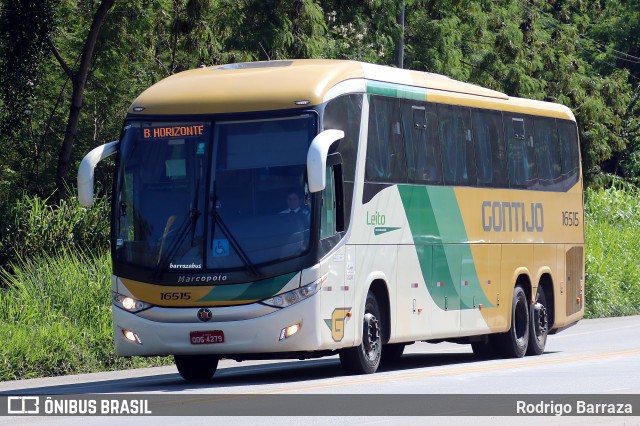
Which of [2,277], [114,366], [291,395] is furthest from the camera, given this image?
[2,277]

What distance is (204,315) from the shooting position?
15055 millimetres

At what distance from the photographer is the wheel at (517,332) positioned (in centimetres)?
2069

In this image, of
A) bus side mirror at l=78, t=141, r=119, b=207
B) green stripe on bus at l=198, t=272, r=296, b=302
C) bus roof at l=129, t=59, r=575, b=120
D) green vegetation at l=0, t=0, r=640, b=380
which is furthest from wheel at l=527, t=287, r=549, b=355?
bus side mirror at l=78, t=141, r=119, b=207

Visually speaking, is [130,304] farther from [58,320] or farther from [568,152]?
[568,152]

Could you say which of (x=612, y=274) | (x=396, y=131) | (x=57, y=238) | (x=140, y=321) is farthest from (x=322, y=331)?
(x=612, y=274)

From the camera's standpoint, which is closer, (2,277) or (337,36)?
(2,277)

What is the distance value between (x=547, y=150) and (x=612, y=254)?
14747mm

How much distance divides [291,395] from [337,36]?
77.2ft

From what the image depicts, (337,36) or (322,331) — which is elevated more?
(337,36)

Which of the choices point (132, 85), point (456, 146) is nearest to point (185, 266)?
point (456, 146)

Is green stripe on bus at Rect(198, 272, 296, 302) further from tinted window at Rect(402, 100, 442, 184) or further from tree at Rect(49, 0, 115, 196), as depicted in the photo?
tree at Rect(49, 0, 115, 196)

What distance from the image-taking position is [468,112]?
19.9 m

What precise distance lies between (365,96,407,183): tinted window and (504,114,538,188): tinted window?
3819 millimetres

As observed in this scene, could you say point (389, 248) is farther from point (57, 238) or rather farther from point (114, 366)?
point (57, 238)
